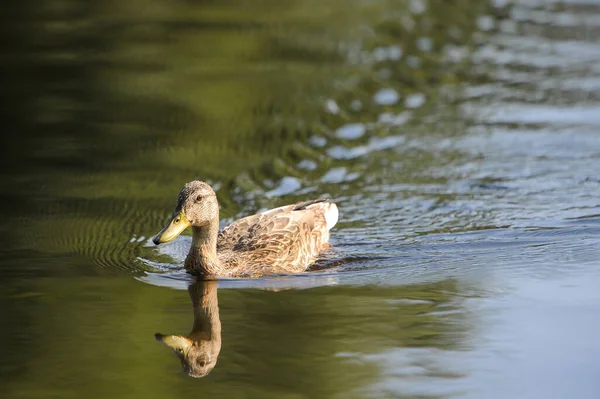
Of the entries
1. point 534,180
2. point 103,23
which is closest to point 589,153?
point 534,180

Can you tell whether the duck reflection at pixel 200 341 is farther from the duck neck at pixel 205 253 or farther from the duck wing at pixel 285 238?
the duck wing at pixel 285 238

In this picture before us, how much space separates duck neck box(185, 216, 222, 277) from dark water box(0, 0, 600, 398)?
0.95ft

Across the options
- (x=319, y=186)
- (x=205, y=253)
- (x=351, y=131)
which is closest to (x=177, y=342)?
(x=205, y=253)

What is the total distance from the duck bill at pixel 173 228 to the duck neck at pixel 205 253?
10.6 inches

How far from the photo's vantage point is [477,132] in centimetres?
1526

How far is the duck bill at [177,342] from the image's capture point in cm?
857


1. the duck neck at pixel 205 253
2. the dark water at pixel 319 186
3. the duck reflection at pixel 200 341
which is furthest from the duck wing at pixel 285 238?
the duck reflection at pixel 200 341

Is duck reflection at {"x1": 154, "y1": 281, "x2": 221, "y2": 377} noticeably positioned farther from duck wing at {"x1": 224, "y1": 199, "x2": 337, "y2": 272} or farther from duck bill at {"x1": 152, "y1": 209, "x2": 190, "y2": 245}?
duck wing at {"x1": 224, "y1": 199, "x2": 337, "y2": 272}

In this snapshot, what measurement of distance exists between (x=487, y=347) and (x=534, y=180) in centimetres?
525

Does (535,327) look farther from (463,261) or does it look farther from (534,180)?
(534,180)

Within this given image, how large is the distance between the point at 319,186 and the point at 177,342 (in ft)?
16.2

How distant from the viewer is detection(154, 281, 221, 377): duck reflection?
8266 millimetres

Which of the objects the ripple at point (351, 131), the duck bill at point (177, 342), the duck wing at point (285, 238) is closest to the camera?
the duck bill at point (177, 342)

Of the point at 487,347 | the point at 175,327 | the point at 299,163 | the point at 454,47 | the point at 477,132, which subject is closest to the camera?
the point at 487,347
